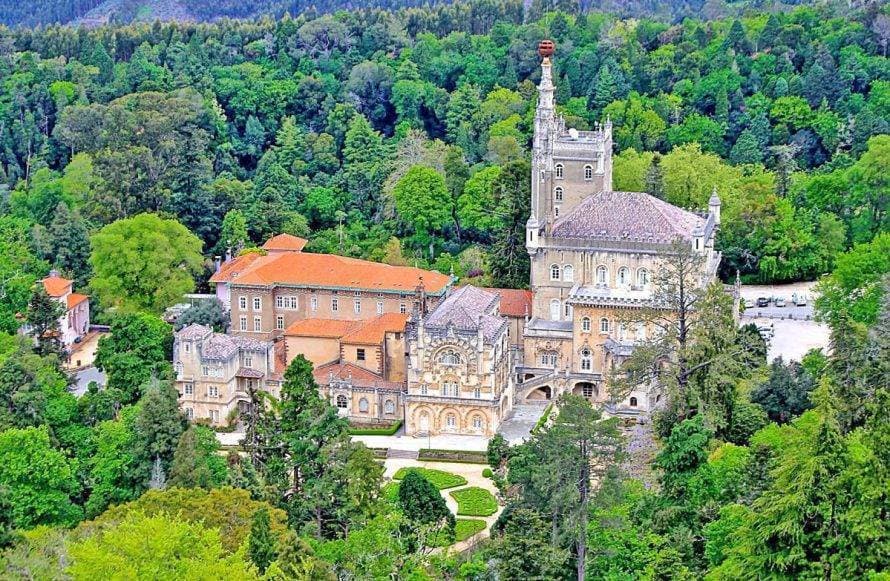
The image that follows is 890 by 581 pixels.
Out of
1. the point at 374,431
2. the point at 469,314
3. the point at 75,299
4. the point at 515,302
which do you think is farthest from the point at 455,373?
the point at 75,299

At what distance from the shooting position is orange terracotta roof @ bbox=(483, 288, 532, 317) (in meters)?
77.9

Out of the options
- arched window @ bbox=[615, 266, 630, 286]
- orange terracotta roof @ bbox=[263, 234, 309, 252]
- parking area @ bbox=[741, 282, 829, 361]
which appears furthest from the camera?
orange terracotta roof @ bbox=[263, 234, 309, 252]

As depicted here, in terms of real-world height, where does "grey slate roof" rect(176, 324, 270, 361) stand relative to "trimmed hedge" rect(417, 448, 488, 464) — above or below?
above

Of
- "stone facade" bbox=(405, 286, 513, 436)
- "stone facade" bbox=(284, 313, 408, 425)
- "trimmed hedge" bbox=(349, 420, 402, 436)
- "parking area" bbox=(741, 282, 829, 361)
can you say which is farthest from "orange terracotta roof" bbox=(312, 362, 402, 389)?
"parking area" bbox=(741, 282, 829, 361)

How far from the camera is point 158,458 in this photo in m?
63.9

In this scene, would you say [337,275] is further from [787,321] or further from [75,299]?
[787,321]

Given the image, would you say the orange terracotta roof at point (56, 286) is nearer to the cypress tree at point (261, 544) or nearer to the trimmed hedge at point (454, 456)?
the trimmed hedge at point (454, 456)

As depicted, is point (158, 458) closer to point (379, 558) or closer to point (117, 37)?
point (379, 558)

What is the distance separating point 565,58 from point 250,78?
22858 millimetres

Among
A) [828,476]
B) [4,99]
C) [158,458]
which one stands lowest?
[158,458]

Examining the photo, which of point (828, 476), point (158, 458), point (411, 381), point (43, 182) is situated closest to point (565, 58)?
point (43, 182)

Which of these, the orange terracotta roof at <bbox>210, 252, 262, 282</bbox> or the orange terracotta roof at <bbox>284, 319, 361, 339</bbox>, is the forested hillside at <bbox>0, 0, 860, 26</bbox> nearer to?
the orange terracotta roof at <bbox>210, 252, 262, 282</bbox>

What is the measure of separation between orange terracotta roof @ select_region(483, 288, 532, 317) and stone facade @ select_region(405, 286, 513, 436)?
510 cm

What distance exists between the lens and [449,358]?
7156 cm
